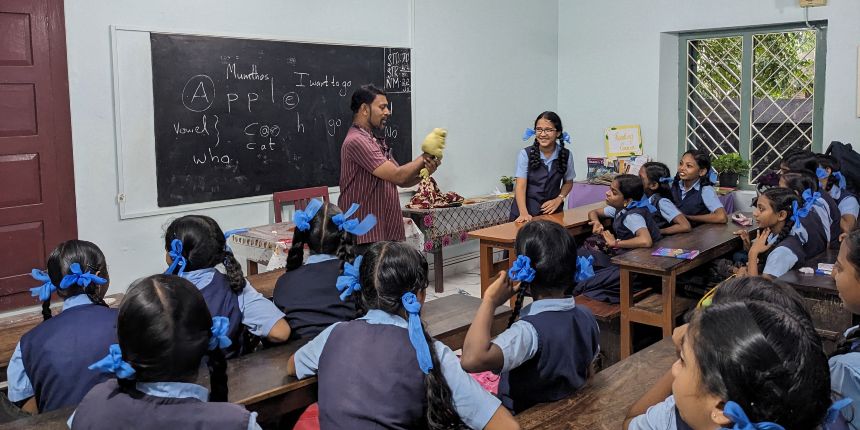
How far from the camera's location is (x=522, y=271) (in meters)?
2.03

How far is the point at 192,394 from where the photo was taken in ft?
4.88

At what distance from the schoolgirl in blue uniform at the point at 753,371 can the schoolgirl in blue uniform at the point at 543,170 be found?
3428 millimetres

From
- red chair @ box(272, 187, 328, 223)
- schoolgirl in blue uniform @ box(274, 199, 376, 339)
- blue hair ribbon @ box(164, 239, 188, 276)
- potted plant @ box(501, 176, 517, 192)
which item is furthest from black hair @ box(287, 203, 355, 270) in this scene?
potted plant @ box(501, 176, 517, 192)

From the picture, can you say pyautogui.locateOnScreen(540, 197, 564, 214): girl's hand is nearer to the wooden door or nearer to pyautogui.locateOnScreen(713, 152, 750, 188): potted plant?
pyautogui.locateOnScreen(713, 152, 750, 188): potted plant

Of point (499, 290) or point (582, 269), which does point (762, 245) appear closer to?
point (582, 269)

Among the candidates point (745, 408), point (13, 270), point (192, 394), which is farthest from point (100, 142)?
point (745, 408)

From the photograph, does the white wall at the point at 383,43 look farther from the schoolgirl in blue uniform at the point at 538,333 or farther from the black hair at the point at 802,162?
the schoolgirl in blue uniform at the point at 538,333

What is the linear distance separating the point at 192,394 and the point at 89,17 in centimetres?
334

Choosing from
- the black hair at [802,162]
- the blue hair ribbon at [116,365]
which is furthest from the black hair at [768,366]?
the black hair at [802,162]

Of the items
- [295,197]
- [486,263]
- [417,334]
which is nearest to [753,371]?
[417,334]

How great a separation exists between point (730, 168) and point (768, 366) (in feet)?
17.9

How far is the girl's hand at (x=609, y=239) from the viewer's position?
411 cm

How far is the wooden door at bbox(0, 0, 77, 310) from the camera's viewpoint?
392cm

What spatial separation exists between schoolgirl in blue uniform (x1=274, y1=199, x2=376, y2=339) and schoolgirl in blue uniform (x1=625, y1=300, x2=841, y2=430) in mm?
1336
